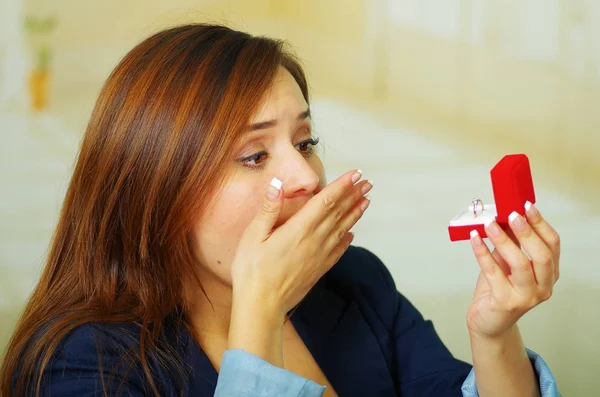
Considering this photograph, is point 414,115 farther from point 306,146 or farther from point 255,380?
point 255,380

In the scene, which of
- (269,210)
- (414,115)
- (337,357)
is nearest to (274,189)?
(269,210)

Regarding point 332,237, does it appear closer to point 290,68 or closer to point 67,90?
point 290,68

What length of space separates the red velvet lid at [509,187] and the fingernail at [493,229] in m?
0.02

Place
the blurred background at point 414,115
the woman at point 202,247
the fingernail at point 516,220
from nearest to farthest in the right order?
the fingernail at point 516,220
the woman at point 202,247
the blurred background at point 414,115

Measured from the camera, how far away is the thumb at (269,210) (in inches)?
49.2

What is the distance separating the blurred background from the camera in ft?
8.41

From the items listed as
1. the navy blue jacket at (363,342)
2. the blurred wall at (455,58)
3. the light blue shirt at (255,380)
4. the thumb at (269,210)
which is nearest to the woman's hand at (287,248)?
the thumb at (269,210)

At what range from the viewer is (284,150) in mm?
1358

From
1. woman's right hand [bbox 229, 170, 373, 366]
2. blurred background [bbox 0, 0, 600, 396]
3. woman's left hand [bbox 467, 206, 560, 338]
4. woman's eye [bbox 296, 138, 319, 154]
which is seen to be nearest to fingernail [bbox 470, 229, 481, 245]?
woman's left hand [bbox 467, 206, 560, 338]

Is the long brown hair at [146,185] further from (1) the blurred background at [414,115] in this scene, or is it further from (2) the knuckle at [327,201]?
(1) the blurred background at [414,115]

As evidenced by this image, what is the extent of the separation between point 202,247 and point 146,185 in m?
0.15

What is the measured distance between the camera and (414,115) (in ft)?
9.01

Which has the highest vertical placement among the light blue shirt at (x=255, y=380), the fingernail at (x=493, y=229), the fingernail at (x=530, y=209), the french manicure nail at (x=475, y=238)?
the fingernail at (x=530, y=209)

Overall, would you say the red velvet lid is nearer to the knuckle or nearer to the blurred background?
the knuckle
